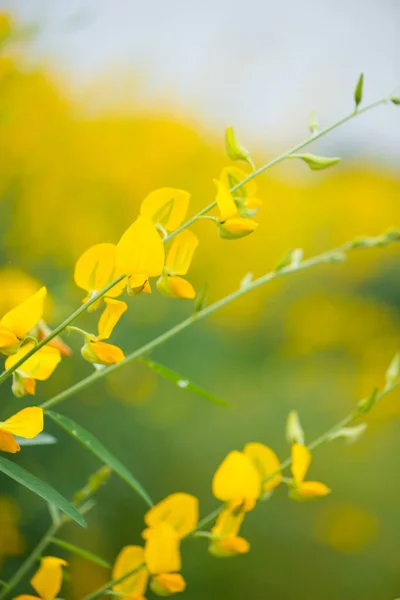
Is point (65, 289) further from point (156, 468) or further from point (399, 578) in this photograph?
point (399, 578)

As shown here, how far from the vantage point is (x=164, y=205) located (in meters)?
0.34

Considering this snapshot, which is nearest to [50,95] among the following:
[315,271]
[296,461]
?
[315,271]

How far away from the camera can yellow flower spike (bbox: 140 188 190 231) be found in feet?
1.12

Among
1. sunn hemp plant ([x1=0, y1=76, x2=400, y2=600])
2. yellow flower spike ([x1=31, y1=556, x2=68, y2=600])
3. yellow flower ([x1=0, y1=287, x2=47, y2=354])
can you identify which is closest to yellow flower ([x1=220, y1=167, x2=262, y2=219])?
sunn hemp plant ([x1=0, y1=76, x2=400, y2=600])

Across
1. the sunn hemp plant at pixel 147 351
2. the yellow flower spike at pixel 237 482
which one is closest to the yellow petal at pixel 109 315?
the sunn hemp plant at pixel 147 351

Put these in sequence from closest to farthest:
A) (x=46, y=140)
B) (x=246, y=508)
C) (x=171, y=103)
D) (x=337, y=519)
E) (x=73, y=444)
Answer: (x=246, y=508) < (x=73, y=444) < (x=337, y=519) < (x=46, y=140) < (x=171, y=103)

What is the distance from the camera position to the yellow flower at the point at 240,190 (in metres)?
0.35

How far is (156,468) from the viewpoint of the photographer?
83 cm

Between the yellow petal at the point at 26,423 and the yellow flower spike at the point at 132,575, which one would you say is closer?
the yellow petal at the point at 26,423

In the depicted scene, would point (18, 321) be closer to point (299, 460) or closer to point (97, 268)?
point (97, 268)

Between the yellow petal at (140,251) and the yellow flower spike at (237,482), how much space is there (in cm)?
14

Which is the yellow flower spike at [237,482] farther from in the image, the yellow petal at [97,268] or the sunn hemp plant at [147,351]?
the yellow petal at [97,268]

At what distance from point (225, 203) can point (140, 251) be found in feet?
0.16

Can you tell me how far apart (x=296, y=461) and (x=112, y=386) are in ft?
1.69
